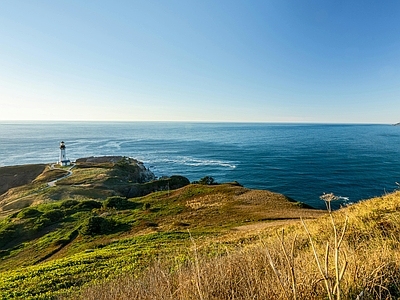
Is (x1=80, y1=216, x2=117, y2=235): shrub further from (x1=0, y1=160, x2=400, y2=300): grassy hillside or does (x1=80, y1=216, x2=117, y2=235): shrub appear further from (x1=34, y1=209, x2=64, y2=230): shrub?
(x1=34, y1=209, x2=64, y2=230): shrub

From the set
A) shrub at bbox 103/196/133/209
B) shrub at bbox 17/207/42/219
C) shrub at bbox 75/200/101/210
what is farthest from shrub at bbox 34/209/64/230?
shrub at bbox 103/196/133/209

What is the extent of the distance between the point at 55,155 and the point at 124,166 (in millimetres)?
59256

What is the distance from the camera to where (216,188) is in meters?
34.9

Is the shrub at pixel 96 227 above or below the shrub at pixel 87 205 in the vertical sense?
above

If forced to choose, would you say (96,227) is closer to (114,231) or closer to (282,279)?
(114,231)

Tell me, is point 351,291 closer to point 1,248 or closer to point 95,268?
point 95,268

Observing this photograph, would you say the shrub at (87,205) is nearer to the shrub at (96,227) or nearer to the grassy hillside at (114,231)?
the grassy hillside at (114,231)

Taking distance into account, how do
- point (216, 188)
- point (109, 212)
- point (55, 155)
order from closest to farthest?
point (109, 212) < point (216, 188) < point (55, 155)

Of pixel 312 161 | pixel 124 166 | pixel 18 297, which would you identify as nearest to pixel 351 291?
pixel 18 297

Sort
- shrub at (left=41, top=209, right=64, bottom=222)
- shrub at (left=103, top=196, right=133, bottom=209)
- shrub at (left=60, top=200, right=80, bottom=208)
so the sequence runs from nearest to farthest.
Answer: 1. shrub at (left=41, top=209, right=64, bottom=222)
2. shrub at (left=103, top=196, right=133, bottom=209)
3. shrub at (left=60, top=200, right=80, bottom=208)

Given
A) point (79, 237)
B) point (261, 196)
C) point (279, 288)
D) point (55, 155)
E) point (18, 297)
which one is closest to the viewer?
point (279, 288)

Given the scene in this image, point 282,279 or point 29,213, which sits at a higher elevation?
point 282,279

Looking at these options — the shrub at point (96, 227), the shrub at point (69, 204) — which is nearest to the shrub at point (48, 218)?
the shrub at point (69, 204)

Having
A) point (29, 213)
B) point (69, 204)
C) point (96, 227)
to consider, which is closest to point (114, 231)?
point (96, 227)
